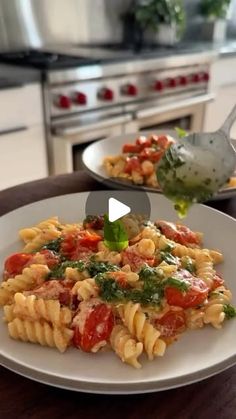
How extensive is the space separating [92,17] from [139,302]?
2486 millimetres

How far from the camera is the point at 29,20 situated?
95.2 inches

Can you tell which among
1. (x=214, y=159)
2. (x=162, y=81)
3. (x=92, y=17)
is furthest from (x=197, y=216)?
(x=92, y=17)

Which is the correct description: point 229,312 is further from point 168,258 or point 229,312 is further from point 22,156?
point 22,156

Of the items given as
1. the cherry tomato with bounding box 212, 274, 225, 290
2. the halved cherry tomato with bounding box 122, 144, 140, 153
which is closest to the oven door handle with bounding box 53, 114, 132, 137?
the halved cherry tomato with bounding box 122, 144, 140, 153

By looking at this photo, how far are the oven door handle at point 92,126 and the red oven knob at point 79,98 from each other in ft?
0.35

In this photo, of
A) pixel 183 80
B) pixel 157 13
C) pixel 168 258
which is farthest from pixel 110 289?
pixel 157 13

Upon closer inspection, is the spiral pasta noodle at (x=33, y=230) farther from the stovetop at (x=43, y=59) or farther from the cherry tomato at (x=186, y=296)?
the stovetop at (x=43, y=59)

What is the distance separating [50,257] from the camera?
0.74 metres

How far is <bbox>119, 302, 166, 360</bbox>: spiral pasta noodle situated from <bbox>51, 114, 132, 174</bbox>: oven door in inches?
57.4

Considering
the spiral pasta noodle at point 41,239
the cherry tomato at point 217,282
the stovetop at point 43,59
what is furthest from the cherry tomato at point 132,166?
the stovetop at point 43,59

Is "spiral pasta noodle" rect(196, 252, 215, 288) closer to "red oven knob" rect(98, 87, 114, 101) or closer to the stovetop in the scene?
the stovetop

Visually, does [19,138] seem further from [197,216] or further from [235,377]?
[235,377]

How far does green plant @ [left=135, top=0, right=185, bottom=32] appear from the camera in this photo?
279 centimetres

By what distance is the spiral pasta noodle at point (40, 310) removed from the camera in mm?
618
